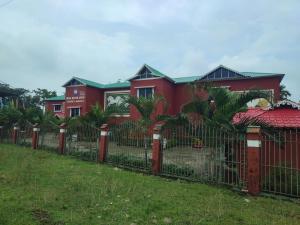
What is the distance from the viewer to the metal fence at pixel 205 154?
909 cm

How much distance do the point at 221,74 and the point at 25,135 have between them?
47.8ft

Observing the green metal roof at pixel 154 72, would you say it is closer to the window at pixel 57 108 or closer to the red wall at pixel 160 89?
the red wall at pixel 160 89

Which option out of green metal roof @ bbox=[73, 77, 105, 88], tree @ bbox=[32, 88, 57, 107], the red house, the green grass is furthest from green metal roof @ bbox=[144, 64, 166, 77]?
tree @ bbox=[32, 88, 57, 107]

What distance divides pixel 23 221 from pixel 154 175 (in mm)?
6132

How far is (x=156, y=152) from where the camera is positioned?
11.1 meters

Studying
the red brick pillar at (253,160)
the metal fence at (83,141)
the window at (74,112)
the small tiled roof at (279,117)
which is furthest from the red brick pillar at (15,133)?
the red brick pillar at (253,160)

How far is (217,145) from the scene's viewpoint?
9414 millimetres

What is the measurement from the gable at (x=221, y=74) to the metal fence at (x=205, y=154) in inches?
522

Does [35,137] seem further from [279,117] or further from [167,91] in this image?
[279,117]

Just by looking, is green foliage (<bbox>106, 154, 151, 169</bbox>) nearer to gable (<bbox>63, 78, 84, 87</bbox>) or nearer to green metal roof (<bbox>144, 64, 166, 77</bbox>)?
green metal roof (<bbox>144, 64, 166, 77</bbox>)

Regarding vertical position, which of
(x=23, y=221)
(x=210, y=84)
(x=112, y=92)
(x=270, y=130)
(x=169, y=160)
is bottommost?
(x=23, y=221)

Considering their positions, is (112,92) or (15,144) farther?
(112,92)

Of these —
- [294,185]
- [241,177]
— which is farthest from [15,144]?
[294,185]

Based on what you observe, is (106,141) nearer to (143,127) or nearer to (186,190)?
(143,127)
